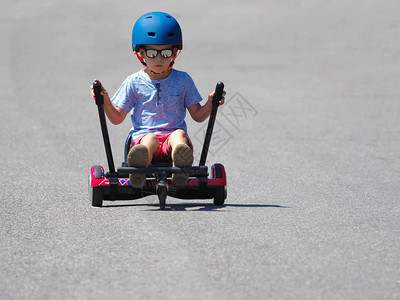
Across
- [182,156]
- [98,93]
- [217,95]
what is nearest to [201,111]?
[217,95]

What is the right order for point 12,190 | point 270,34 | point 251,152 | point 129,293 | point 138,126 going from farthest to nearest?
point 270,34 → point 251,152 → point 12,190 → point 138,126 → point 129,293

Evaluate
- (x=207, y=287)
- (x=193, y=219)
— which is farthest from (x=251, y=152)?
(x=207, y=287)

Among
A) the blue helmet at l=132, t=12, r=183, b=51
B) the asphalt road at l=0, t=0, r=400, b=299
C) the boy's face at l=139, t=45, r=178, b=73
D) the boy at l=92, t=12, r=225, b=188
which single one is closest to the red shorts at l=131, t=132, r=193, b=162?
the boy at l=92, t=12, r=225, b=188

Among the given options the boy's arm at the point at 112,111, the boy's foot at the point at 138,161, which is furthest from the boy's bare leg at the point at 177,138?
the boy's arm at the point at 112,111

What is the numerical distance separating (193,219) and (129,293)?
180 centimetres

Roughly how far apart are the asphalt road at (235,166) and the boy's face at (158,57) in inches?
45.7

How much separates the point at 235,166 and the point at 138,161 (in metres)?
3.22

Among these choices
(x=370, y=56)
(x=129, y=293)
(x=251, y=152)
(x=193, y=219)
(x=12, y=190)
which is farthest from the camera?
(x=370, y=56)

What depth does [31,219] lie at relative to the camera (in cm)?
609

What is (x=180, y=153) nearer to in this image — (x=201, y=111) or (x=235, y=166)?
(x=201, y=111)

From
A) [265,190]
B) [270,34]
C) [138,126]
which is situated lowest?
[265,190]

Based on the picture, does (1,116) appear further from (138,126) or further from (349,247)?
(349,247)

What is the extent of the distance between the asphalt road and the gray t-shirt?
68cm

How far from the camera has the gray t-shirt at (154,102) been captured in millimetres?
6820
